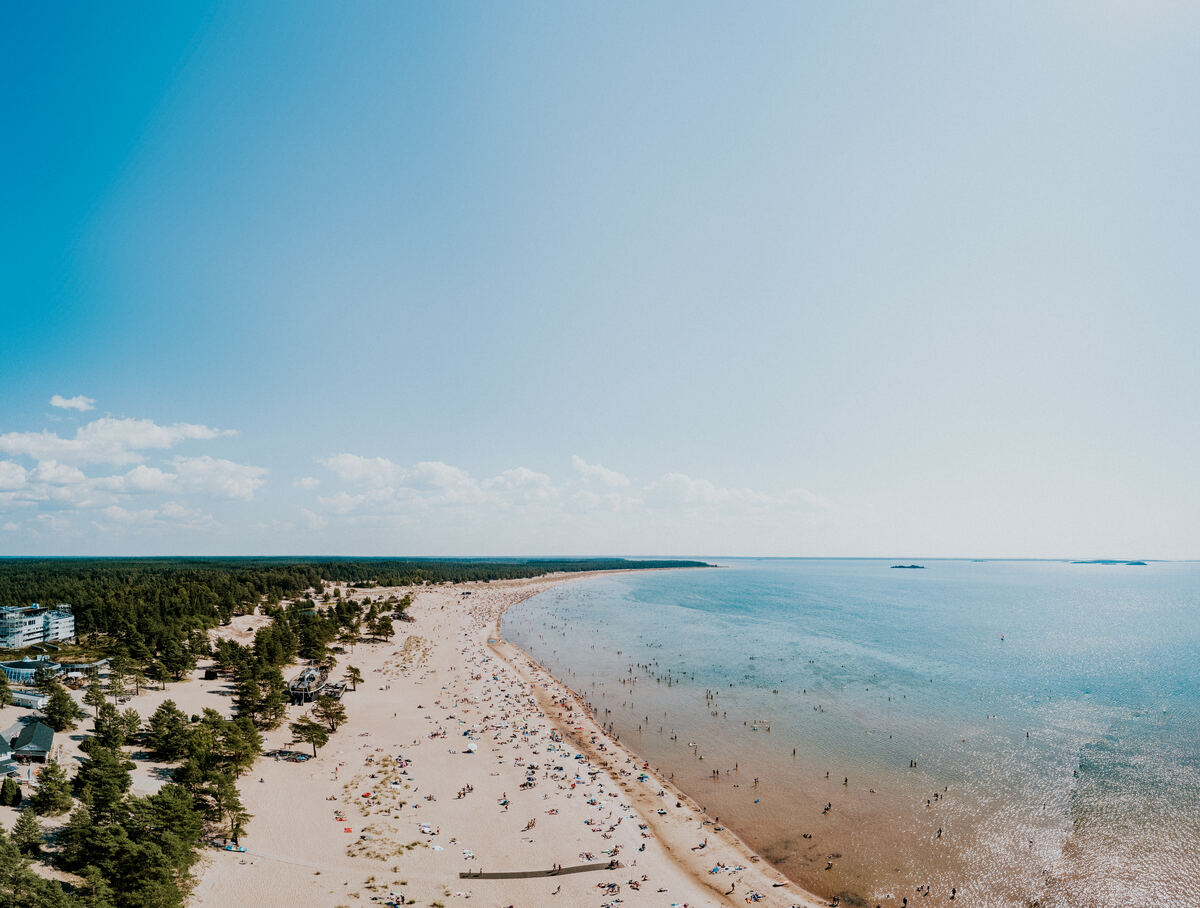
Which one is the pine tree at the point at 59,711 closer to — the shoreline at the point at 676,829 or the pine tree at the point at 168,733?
the pine tree at the point at 168,733

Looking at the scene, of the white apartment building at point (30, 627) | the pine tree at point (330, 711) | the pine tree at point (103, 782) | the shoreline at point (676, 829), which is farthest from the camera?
the white apartment building at point (30, 627)

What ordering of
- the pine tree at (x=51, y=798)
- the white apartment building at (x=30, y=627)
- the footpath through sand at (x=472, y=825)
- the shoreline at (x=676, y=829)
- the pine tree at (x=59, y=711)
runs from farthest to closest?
the white apartment building at (x=30, y=627), the pine tree at (x=59, y=711), the shoreline at (x=676, y=829), the pine tree at (x=51, y=798), the footpath through sand at (x=472, y=825)

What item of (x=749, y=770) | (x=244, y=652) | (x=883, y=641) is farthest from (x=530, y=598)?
(x=749, y=770)

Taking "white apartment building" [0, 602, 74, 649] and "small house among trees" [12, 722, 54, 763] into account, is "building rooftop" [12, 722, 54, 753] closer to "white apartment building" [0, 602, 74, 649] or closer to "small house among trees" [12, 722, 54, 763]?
"small house among trees" [12, 722, 54, 763]

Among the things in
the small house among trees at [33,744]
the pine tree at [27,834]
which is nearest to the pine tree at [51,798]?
the pine tree at [27,834]

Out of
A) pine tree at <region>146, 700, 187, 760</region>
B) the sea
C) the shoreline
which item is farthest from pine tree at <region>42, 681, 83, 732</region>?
the sea

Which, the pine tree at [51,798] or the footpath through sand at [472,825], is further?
the pine tree at [51,798]

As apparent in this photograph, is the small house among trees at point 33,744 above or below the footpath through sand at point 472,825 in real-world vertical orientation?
above

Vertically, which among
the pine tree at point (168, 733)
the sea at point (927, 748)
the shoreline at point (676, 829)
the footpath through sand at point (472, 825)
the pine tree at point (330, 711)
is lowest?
the sea at point (927, 748)
